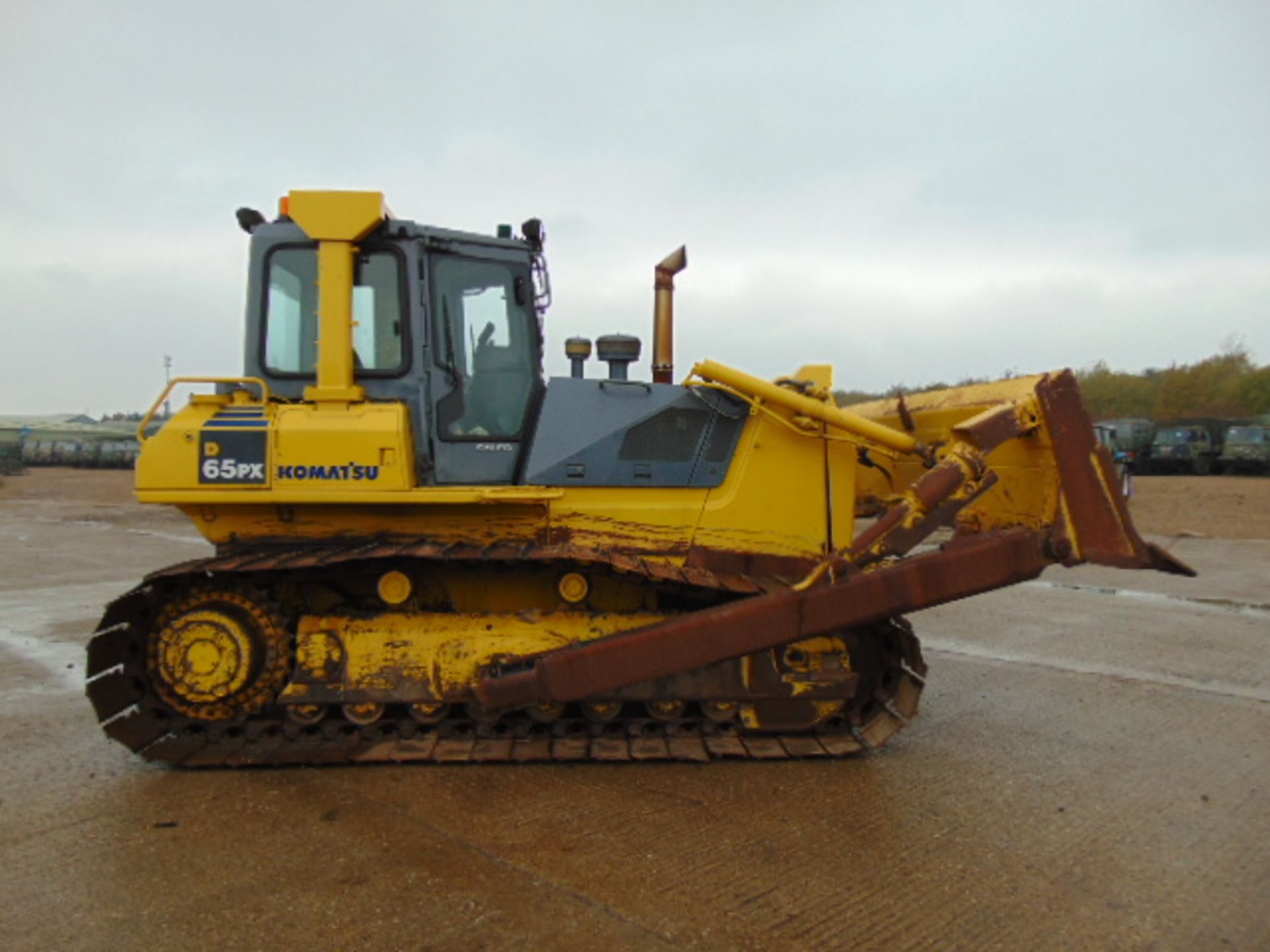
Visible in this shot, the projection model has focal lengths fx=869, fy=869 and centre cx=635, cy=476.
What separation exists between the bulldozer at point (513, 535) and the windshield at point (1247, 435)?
27.2 meters

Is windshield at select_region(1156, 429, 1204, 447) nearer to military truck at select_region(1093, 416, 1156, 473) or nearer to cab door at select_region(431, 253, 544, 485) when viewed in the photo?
military truck at select_region(1093, 416, 1156, 473)

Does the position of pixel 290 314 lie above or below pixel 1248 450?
above

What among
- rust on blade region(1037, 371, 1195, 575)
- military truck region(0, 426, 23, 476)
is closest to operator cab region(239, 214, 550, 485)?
rust on blade region(1037, 371, 1195, 575)

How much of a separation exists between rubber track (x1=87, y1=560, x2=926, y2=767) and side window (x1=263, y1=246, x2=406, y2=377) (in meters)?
1.27

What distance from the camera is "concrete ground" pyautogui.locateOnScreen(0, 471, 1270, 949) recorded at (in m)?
3.03

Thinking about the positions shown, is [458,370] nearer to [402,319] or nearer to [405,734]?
[402,319]

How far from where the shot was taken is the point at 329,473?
4.53 metres

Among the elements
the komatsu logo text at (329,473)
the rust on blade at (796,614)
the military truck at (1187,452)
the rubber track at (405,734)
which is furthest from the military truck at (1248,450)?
the komatsu logo text at (329,473)

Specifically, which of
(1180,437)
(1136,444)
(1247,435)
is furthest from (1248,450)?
(1136,444)

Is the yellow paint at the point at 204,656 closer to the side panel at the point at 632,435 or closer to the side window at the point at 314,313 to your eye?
the side window at the point at 314,313

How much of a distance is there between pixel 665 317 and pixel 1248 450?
27867 mm

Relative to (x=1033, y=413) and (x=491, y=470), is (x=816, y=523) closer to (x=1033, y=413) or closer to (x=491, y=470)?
(x=1033, y=413)

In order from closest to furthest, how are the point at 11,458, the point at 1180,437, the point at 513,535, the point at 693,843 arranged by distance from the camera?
the point at 693,843, the point at 513,535, the point at 1180,437, the point at 11,458

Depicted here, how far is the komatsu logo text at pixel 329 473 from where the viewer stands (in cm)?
452
